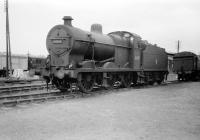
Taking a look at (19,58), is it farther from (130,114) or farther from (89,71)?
(130,114)

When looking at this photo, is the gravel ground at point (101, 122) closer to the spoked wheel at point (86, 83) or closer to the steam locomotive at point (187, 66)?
the spoked wheel at point (86, 83)

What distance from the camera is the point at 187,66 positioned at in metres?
25.7

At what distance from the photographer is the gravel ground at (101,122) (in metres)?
A: 5.49

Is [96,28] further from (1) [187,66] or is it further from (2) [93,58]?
(1) [187,66]

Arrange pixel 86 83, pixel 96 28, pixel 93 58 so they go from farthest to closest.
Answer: pixel 96 28 → pixel 93 58 → pixel 86 83

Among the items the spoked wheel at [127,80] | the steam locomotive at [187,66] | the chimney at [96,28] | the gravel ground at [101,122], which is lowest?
the gravel ground at [101,122]

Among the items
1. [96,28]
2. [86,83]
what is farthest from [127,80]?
[86,83]

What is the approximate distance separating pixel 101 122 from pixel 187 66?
68.6ft

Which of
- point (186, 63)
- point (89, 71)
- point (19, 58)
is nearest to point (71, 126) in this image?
point (89, 71)

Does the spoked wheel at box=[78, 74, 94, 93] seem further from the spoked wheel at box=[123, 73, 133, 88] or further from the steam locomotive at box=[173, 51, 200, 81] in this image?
the steam locomotive at box=[173, 51, 200, 81]

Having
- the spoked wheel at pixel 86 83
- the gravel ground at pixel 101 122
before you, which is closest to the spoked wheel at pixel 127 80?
the spoked wheel at pixel 86 83

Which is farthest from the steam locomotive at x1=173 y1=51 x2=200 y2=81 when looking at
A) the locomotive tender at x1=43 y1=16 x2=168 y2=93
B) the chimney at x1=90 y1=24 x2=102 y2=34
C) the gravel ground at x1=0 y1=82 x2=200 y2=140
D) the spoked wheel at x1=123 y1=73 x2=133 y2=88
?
the gravel ground at x1=0 y1=82 x2=200 y2=140

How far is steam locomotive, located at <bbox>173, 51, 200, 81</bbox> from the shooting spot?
1006 inches

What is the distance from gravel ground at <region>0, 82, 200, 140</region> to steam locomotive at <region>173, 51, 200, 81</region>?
17.0 m
